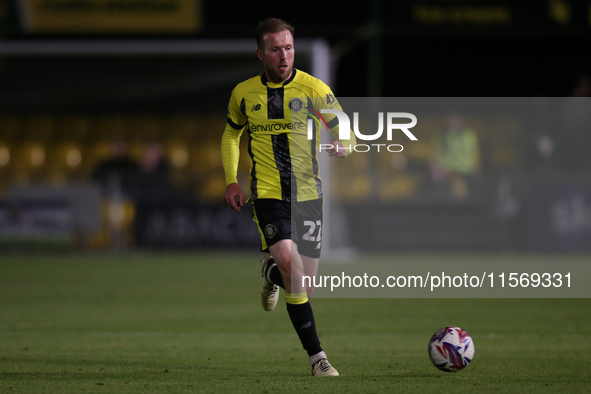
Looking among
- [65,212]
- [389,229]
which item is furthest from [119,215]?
[389,229]

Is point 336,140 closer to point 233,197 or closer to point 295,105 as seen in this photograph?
point 295,105

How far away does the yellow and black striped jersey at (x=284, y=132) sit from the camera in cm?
537

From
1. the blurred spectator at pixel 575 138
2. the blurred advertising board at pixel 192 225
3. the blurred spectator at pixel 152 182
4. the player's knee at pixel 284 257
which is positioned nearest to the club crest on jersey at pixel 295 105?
the player's knee at pixel 284 257

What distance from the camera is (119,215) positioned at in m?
16.7

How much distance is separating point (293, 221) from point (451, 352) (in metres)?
1.18

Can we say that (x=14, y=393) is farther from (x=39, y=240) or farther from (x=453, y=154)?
(x=453, y=154)

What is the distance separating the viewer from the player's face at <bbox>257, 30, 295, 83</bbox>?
5.16m

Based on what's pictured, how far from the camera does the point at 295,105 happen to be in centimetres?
536

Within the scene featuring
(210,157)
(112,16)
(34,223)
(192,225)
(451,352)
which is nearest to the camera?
(451,352)

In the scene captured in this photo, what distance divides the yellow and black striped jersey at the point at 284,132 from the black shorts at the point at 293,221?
0.15ft

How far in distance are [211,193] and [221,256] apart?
125 cm

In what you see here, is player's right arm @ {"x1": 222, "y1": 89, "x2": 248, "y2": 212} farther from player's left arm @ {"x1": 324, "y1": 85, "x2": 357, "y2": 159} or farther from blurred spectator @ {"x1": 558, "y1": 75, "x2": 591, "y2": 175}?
blurred spectator @ {"x1": 558, "y1": 75, "x2": 591, "y2": 175}

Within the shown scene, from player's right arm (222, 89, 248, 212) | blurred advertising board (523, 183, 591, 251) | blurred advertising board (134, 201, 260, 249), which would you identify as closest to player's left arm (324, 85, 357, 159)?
player's right arm (222, 89, 248, 212)

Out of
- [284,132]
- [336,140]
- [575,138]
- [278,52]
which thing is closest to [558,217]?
[575,138]
